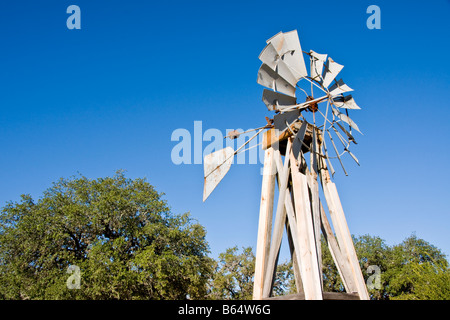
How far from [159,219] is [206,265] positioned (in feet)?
12.1

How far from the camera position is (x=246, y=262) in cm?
3238

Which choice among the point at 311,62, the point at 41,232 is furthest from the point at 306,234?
the point at 41,232

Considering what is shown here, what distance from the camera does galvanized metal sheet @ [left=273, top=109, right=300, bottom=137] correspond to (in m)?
5.13

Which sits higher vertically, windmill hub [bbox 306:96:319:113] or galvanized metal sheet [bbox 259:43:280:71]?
galvanized metal sheet [bbox 259:43:280:71]

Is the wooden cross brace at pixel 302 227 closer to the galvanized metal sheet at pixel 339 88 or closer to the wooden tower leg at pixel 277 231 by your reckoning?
the wooden tower leg at pixel 277 231

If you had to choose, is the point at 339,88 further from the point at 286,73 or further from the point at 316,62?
the point at 286,73

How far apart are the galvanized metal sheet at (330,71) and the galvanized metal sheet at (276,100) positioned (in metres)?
0.83

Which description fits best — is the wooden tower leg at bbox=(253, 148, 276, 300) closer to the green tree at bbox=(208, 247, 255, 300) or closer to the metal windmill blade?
the metal windmill blade

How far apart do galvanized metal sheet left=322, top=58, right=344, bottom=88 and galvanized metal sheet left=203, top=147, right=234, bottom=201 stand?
81.0 inches

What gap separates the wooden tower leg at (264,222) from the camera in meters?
4.87

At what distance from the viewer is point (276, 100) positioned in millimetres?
5199

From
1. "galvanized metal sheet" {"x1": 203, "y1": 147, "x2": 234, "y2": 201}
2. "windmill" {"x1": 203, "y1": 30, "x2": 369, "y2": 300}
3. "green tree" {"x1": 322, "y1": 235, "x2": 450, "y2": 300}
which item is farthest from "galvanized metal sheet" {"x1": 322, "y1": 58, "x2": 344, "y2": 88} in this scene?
"green tree" {"x1": 322, "y1": 235, "x2": 450, "y2": 300}

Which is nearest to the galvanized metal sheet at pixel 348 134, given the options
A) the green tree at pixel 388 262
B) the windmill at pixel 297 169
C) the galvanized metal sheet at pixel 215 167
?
the windmill at pixel 297 169

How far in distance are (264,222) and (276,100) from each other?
193 centimetres
